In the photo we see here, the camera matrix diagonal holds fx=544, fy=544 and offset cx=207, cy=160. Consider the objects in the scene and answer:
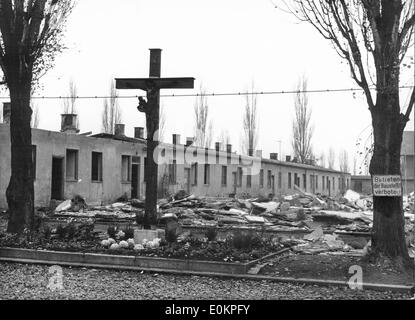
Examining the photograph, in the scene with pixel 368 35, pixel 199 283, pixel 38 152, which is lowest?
pixel 199 283

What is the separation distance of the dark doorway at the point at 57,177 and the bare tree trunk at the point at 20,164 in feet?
Result: 45.7

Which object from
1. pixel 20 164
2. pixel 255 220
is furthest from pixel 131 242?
pixel 255 220

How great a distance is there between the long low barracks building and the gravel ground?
15440 mm

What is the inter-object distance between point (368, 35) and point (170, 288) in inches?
227

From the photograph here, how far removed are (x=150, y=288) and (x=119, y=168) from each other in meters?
23.3

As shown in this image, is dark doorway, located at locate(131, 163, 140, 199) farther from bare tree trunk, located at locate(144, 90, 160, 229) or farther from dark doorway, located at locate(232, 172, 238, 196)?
A: bare tree trunk, located at locate(144, 90, 160, 229)

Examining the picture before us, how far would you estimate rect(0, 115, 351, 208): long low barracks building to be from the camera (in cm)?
2516

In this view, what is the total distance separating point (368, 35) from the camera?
9.95 metres

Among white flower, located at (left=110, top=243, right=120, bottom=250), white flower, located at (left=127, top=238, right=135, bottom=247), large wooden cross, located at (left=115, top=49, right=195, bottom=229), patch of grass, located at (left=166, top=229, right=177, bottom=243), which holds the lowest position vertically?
white flower, located at (left=110, top=243, right=120, bottom=250)

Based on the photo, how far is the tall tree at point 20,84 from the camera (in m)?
12.6

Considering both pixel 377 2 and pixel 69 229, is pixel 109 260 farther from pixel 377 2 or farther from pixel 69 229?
pixel 377 2

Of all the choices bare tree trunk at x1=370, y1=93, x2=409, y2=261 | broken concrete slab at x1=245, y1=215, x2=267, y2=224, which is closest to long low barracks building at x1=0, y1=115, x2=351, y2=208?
broken concrete slab at x1=245, y1=215, x2=267, y2=224

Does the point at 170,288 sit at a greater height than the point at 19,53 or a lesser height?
lesser
